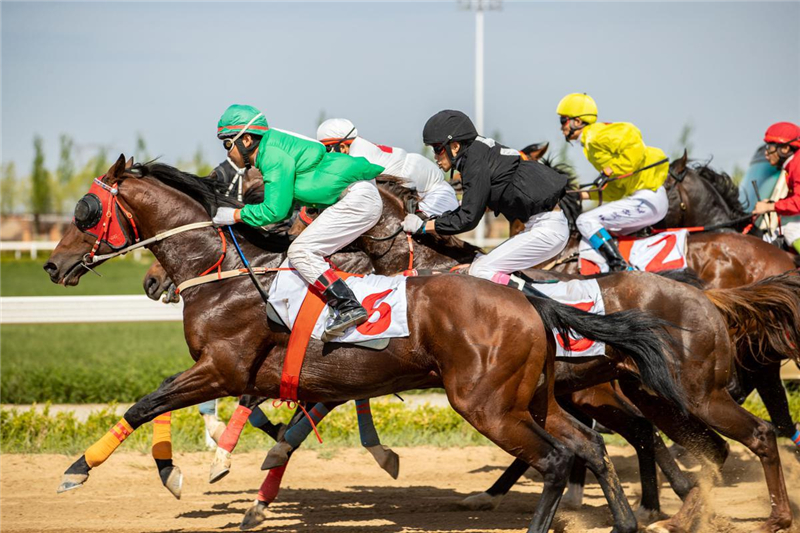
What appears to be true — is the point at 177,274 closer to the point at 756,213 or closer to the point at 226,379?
the point at 226,379

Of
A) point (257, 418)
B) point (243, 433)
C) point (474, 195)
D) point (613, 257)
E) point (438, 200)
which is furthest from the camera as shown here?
point (243, 433)

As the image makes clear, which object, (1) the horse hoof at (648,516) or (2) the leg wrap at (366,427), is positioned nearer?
(1) the horse hoof at (648,516)

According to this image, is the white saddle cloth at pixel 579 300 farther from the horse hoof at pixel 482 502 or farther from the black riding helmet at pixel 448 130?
the horse hoof at pixel 482 502

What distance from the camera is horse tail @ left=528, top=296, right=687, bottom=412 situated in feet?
15.5

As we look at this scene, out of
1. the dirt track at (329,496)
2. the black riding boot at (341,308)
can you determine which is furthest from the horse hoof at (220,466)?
the black riding boot at (341,308)

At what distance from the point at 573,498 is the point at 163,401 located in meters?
2.88

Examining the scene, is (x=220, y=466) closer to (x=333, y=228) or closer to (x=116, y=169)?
(x=333, y=228)

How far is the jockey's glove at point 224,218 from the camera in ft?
16.7

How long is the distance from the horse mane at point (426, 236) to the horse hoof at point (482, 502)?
5.49ft

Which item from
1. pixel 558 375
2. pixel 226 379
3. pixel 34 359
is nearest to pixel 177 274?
pixel 226 379

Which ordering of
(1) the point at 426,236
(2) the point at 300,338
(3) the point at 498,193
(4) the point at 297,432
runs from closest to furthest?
(2) the point at 300,338, (3) the point at 498,193, (4) the point at 297,432, (1) the point at 426,236

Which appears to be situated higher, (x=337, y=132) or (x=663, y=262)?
(x=337, y=132)

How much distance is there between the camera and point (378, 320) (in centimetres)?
468

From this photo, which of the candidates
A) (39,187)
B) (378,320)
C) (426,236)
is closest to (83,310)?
(426,236)
